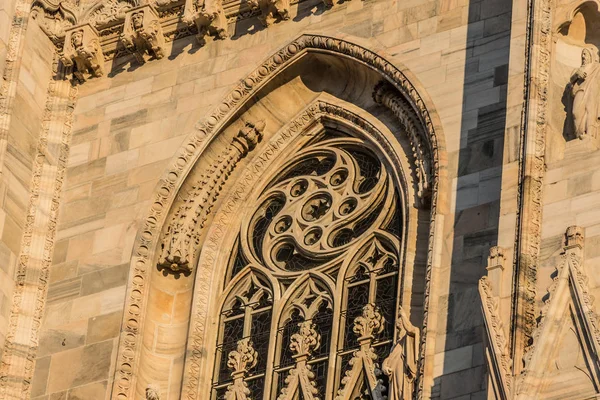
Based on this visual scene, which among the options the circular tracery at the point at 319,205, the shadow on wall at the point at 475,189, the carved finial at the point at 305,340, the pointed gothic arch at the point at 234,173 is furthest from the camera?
the circular tracery at the point at 319,205

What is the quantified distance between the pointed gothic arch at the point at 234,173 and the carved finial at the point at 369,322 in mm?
660

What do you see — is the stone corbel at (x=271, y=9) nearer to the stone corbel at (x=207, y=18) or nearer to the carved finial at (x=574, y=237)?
the stone corbel at (x=207, y=18)

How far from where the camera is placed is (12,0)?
2391 centimetres

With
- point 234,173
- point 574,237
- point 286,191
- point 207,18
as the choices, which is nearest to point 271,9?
point 207,18

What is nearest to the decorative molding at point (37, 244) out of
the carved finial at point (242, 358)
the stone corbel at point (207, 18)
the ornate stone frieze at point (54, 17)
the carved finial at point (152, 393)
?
the ornate stone frieze at point (54, 17)

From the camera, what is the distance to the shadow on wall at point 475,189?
19.1 metres

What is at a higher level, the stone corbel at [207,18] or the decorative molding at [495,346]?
the stone corbel at [207,18]

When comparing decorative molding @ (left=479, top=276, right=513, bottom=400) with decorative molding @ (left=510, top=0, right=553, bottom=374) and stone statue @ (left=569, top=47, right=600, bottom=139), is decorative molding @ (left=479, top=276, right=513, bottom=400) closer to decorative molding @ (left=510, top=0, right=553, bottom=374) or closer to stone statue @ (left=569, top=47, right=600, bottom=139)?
decorative molding @ (left=510, top=0, right=553, bottom=374)

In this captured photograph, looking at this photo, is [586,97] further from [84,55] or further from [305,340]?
[84,55]

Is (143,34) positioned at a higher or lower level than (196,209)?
higher

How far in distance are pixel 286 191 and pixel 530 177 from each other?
13.1ft

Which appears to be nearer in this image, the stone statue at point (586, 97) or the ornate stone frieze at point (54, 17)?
the stone statue at point (586, 97)

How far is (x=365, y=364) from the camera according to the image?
2069 centimetres

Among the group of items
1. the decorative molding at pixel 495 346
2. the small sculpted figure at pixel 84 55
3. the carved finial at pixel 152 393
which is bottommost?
the decorative molding at pixel 495 346
